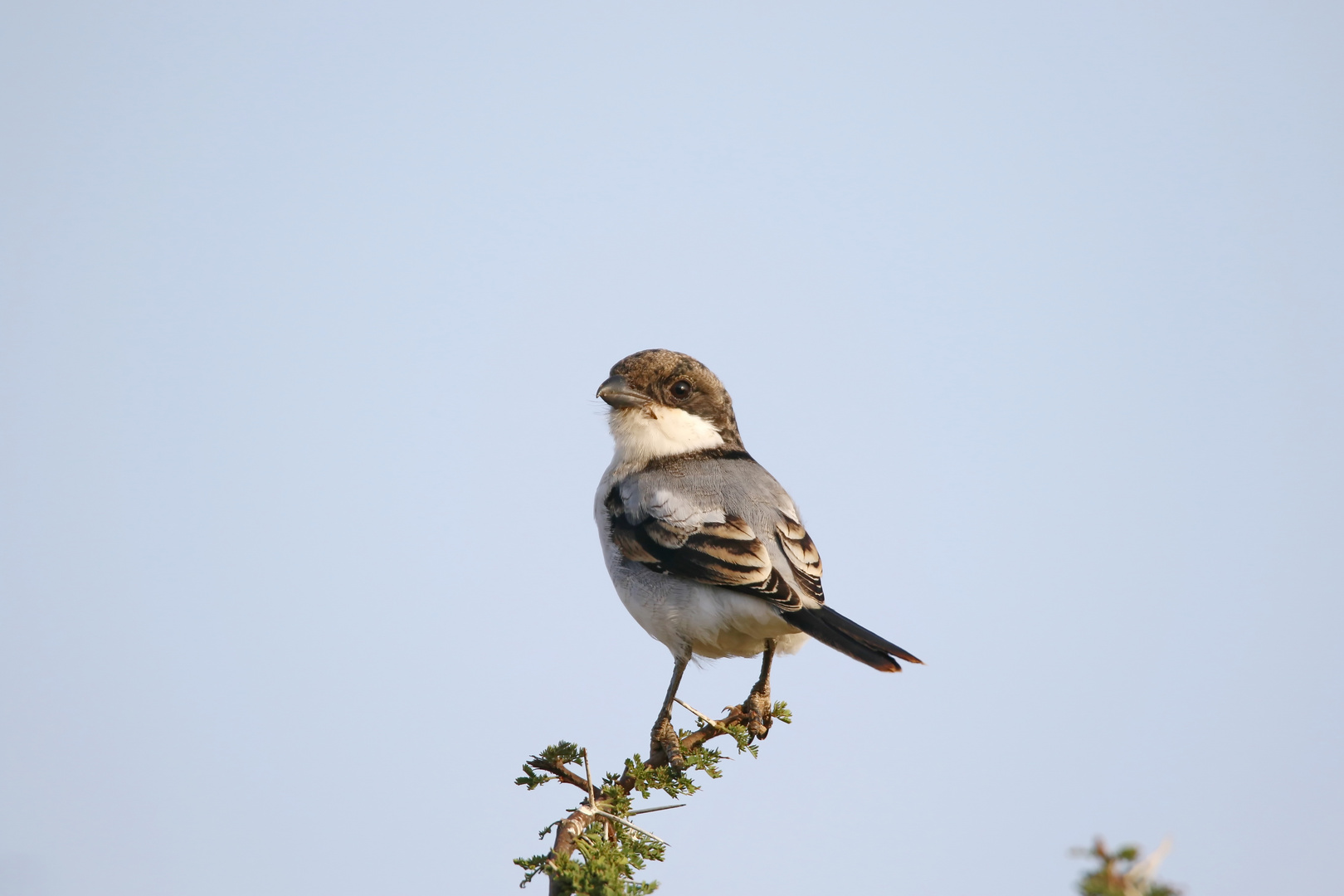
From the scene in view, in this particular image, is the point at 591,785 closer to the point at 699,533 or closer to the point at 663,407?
the point at 699,533

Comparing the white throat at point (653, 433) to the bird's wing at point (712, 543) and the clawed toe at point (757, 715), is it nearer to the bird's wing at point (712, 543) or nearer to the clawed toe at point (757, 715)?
the bird's wing at point (712, 543)

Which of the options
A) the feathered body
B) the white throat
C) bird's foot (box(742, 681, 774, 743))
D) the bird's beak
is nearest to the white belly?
the feathered body

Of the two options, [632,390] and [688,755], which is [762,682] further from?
[632,390]

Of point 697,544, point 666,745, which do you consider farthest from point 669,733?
point 697,544

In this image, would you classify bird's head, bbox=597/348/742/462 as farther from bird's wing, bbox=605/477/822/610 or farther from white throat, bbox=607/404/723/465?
bird's wing, bbox=605/477/822/610

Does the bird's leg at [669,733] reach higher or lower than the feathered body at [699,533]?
lower

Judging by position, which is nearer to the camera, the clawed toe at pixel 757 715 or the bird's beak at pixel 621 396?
the clawed toe at pixel 757 715

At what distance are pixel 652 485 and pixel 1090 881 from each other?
520 cm

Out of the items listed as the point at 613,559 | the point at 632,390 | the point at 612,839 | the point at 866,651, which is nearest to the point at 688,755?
the point at 612,839

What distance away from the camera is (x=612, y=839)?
4.61 m

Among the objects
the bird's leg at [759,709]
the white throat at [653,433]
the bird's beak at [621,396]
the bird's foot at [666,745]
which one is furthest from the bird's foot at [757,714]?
the bird's beak at [621,396]

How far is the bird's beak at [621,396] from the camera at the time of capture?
764 cm

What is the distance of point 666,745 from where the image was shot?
582 cm

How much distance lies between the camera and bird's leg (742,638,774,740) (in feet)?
20.2
